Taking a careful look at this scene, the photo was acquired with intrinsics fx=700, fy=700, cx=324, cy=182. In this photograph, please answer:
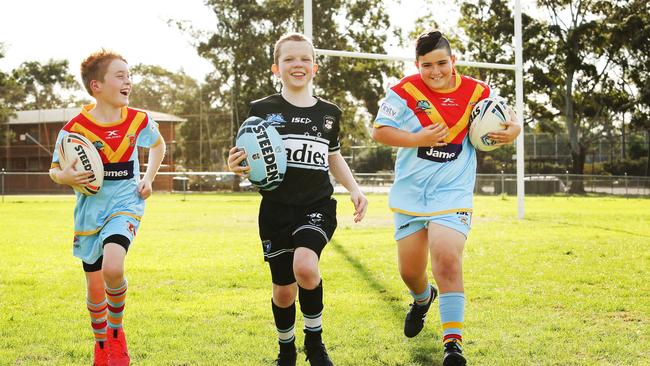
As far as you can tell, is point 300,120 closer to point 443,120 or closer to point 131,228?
point 443,120

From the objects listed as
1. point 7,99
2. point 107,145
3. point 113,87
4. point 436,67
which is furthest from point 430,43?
point 7,99

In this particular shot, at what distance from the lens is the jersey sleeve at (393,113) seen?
4496mm

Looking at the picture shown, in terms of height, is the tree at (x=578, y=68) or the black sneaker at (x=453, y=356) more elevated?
the tree at (x=578, y=68)

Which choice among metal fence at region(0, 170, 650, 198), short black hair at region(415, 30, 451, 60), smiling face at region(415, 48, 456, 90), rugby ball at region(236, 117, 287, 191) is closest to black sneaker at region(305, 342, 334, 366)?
rugby ball at region(236, 117, 287, 191)

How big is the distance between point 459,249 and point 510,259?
5.55m

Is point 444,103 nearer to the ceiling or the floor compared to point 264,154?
nearer to the ceiling

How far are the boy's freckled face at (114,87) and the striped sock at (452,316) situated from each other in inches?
91.8

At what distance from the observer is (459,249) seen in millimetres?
4191

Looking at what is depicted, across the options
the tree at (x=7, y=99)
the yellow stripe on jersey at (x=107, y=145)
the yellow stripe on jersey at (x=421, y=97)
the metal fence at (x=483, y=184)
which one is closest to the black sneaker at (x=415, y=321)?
the yellow stripe on jersey at (x=421, y=97)

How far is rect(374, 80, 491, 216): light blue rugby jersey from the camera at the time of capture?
434cm

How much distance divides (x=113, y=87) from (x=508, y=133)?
2.53 meters

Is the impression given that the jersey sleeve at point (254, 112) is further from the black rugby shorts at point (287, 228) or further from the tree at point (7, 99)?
the tree at point (7, 99)

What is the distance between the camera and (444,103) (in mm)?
4496

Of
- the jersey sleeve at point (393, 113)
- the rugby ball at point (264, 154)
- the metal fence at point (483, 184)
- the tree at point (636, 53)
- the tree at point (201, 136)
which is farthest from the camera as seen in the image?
the tree at point (201, 136)
